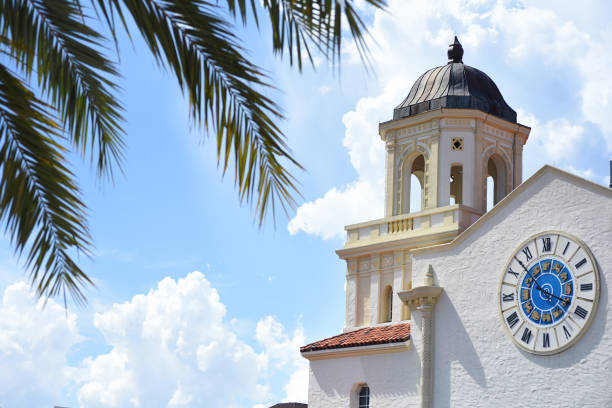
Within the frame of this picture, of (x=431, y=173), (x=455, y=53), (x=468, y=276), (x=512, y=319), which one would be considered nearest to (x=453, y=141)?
(x=431, y=173)

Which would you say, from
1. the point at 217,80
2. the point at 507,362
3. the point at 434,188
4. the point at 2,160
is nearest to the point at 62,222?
the point at 2,160

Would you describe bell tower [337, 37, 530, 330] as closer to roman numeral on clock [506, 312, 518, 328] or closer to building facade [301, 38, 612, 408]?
building facade [301, 38, 612, 408]

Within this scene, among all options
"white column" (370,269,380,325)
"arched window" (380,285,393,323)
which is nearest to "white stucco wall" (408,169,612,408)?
"arched window" (380,285,393,323)

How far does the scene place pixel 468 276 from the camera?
2488 cm

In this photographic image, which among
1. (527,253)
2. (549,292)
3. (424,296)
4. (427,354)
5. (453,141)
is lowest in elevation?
(427,354)

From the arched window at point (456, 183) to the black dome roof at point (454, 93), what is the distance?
→ 7.61 feet

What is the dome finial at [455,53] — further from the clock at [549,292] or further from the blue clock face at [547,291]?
the blue clock face at [547,291]

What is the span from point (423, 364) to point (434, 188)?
6.60 m

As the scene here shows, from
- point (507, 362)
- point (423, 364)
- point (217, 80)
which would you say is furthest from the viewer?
point (423, 364)

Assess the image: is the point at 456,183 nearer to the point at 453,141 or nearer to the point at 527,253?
the point at 453,141

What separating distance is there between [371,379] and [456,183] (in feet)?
29.0

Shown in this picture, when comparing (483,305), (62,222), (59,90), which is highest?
Answer: (483,305)

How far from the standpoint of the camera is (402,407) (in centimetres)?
2522

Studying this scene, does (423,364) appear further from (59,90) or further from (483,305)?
(59,90)
